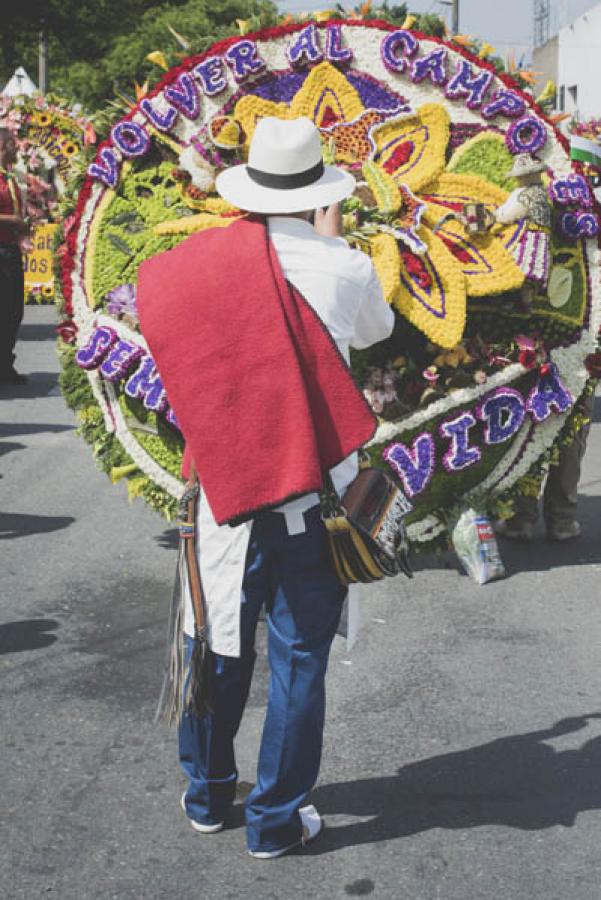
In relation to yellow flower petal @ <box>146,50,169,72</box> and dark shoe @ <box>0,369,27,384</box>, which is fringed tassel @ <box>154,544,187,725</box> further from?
dark shoe @ <box>0,369,27,384</box>

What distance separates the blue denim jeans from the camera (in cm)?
369

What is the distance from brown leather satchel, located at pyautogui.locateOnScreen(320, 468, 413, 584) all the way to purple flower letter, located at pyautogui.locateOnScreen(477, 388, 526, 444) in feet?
7.88

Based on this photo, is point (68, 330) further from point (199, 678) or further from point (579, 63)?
point (579, 63)

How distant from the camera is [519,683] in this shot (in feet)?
16.8

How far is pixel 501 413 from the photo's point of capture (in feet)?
20.3

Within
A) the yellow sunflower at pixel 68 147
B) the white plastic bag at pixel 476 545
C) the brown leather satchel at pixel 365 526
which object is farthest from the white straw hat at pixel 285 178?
the yellow sunflower at pixel 68 147

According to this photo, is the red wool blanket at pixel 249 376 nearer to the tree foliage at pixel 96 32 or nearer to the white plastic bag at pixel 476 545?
the white plastic bag at pixel 476 545

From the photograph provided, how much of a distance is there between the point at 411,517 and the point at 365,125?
5.61 feet

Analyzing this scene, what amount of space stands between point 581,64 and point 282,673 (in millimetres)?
37207

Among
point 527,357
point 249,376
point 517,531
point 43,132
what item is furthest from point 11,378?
point 249,376

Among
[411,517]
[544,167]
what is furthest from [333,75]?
[411,517]

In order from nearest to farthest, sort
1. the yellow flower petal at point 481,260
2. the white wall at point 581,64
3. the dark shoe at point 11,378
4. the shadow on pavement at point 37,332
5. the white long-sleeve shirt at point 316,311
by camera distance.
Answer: the white long-sleeve shirt at point 316,311, the yellow flower petal at point 481,260, the dark shoe at point 11,378, the shadow on pavement at point 37,332, the white wall at point 581,64

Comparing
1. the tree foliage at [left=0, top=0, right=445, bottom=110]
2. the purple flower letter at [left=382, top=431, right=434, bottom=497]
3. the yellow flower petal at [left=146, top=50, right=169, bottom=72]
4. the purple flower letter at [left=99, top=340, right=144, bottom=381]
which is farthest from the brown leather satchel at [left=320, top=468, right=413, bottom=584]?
the tree foliage at [left=0, top=0, right=445, bottom=110]

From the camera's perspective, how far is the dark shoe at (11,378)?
12258 millimetres
